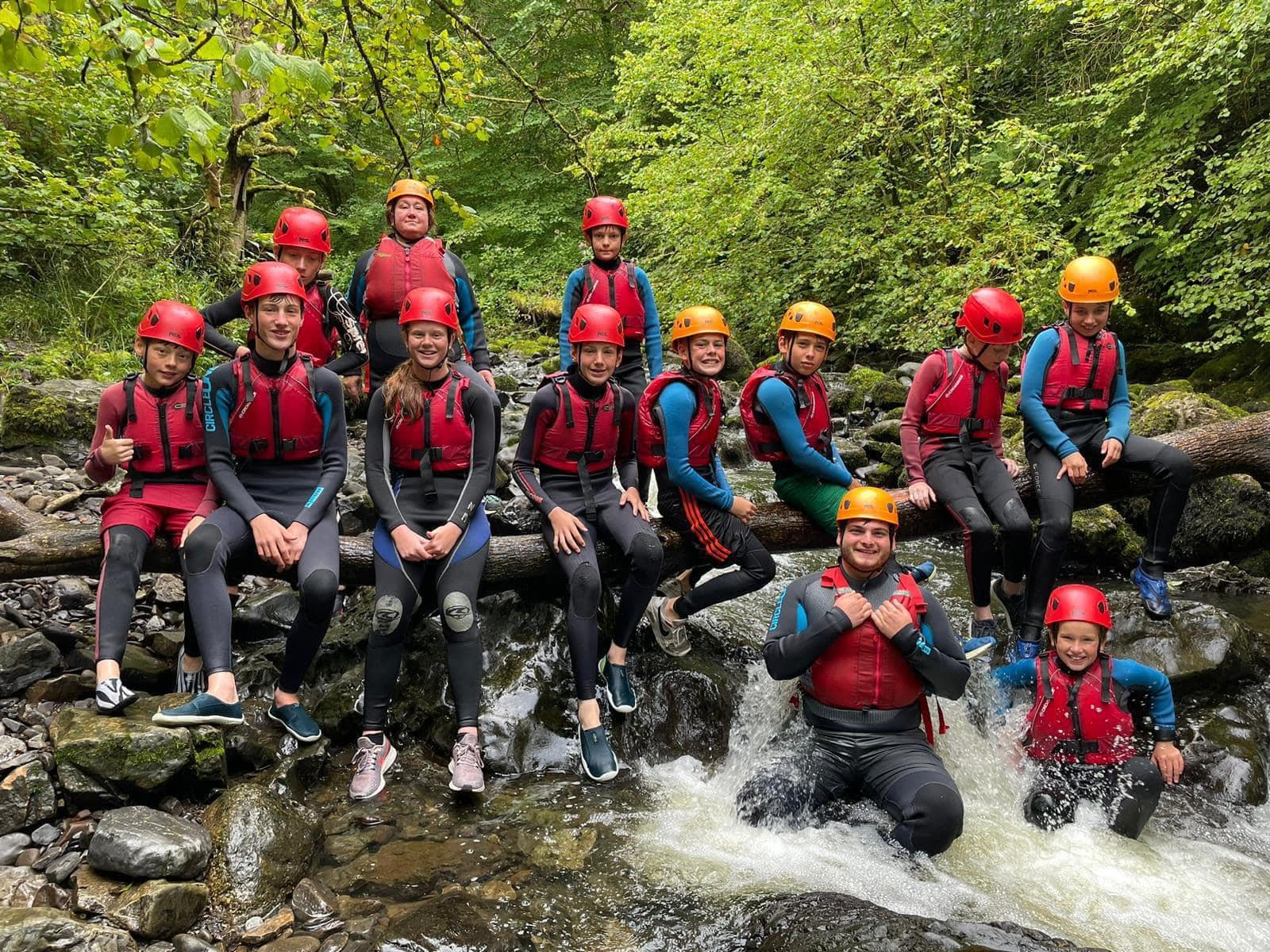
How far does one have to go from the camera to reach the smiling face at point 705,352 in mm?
5301

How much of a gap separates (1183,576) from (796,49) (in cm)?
1121

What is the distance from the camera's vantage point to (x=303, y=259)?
5438mm

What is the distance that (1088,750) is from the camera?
455 centimetres

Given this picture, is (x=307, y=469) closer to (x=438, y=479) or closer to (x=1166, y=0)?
(x=438, y=479)

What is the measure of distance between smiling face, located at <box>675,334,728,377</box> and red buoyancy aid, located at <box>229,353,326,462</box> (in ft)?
7.83

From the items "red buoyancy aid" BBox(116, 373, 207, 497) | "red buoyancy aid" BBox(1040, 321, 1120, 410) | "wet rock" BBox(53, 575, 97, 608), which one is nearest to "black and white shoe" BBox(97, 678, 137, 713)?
"red buoyancy aid" BBox(116, 373, 207, 497)

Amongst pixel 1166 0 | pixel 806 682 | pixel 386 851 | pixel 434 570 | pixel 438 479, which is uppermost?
pixel 1166 0

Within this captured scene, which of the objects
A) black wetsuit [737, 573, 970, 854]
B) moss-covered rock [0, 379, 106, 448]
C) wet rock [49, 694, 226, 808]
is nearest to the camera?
wet rock [49, 694, 226, 808]

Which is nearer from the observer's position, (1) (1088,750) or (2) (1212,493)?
(1) (1088,750)

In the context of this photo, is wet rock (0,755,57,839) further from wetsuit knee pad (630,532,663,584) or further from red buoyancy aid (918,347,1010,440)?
red buoyancy aid (918,347,1010,440)

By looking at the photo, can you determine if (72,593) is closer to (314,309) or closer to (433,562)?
(314,309)

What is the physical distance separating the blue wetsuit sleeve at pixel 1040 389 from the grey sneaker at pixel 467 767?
14.6ft

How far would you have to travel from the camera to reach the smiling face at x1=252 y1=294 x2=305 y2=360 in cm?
464

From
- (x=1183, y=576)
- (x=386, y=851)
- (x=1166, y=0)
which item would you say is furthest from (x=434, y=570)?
(x=1166, y=0)
